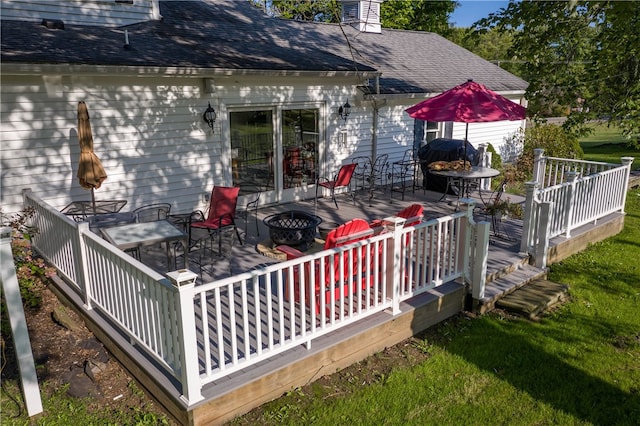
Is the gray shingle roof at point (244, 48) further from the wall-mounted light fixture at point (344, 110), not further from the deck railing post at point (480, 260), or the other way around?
the deck railing post at point (480, 260)

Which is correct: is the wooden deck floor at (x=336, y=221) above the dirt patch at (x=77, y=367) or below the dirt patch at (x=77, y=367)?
above

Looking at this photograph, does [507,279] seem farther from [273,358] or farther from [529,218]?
[273,358]

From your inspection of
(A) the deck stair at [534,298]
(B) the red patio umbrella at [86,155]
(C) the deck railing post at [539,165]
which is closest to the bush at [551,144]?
(C) the deck railing post at [539,165]

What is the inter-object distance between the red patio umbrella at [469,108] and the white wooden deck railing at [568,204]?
1.31 m

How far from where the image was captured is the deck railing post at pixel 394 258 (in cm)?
481

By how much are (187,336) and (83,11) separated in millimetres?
7527

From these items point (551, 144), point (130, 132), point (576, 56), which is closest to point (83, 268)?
point (130, 132)

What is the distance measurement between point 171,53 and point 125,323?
525 cm

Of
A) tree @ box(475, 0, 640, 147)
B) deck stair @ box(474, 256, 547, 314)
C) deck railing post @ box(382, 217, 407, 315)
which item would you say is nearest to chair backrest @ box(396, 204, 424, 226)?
deck railing post @ box(382, 217, 407, 315)

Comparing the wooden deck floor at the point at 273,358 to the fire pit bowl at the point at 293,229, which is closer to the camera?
the wooden deck floor at the point at 273,358

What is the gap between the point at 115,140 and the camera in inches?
301

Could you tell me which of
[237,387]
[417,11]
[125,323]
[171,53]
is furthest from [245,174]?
[417,11]

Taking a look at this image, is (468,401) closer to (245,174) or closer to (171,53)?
(245,174)

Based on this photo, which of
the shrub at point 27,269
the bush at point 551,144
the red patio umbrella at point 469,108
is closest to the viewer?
the shrub at point 27,269
